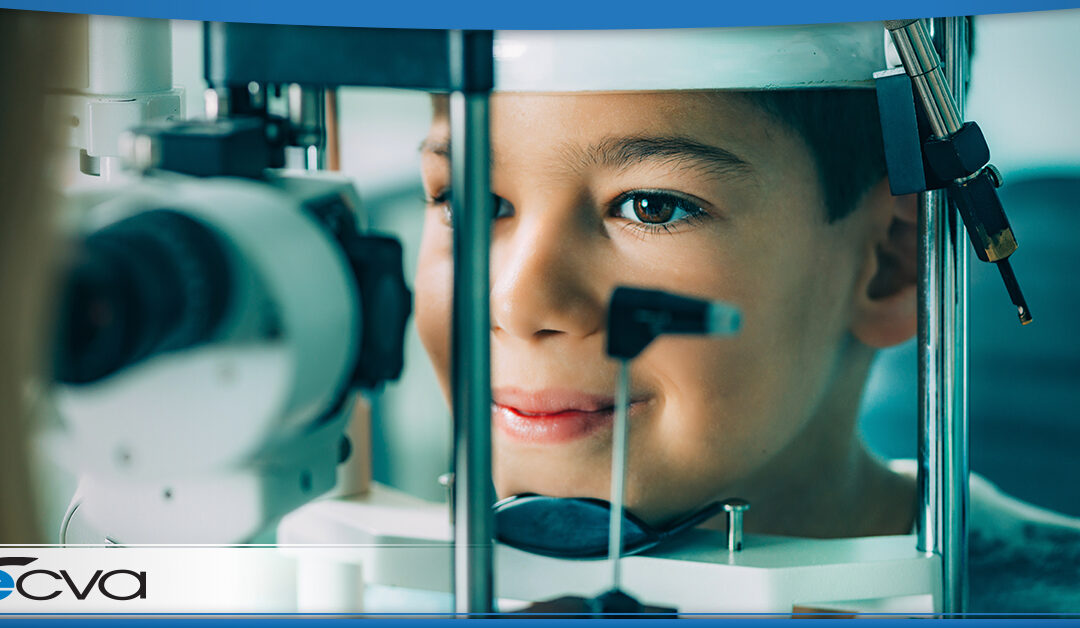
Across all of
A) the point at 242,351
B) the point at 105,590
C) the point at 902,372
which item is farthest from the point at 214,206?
the point at 902,372

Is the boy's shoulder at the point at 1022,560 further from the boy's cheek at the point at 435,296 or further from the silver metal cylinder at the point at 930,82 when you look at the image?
the boy's cheek at the point at 435,296

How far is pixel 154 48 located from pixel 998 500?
62 cm

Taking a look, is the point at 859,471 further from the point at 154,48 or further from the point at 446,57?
the point at 154,48

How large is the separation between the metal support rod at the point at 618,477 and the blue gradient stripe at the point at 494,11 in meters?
0.23

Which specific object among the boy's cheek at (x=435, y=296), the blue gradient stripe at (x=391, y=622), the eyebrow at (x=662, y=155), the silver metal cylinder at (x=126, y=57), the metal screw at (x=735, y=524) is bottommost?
the blue gradient stripe at (x=391, y=622)

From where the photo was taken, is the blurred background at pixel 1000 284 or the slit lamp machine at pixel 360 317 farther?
the blurred background at pixel 1000 284

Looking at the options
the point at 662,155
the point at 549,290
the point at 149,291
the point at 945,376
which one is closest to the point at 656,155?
the point at 662,155

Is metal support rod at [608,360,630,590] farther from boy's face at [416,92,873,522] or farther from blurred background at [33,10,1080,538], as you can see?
blurred background at [33,10,1080,538]

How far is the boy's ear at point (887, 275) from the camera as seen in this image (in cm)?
72

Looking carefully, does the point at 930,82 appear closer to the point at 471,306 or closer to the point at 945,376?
the point at 945,376

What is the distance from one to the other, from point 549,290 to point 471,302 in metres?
0.07

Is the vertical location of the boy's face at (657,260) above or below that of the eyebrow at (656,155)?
below

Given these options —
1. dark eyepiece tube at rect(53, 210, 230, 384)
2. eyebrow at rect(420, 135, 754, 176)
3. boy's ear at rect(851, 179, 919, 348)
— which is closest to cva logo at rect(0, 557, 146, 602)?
dark eyepiece tube at rect(53, 210, 230, 384)

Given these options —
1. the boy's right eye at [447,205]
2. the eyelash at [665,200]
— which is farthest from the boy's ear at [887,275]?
the boy's right eye at [447,205]
